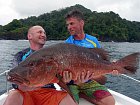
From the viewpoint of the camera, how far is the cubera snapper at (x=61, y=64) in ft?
11.7

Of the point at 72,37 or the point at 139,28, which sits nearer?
the point at 72,37

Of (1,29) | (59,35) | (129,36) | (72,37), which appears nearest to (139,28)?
(129,36)

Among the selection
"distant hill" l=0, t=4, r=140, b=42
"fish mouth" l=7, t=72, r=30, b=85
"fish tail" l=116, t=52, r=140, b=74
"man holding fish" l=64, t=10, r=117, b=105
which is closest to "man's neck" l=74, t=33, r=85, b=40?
"man holding fish" l=64, t=10, r=117, b=105

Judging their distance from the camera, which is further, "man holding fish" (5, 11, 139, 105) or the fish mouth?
"man holding fish" (5, 11, 139, 105)

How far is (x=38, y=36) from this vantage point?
16.2ft

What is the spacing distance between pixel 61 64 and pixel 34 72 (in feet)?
1.10

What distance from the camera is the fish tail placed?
420 centimetres

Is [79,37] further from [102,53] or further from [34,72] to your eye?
[34,72]

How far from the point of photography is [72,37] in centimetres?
541

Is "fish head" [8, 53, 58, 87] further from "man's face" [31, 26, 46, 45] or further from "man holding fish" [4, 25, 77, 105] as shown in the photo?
"man's face" [31, 26, 46, 45]

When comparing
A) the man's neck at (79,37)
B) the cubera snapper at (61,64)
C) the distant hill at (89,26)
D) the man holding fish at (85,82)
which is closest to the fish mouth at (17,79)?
the cubera snapper at (61,64)

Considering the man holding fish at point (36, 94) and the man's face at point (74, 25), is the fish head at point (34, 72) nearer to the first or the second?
the man holding fish at point (36, 94)

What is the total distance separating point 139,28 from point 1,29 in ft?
162

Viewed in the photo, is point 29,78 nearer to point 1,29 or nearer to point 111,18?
point 111,18
